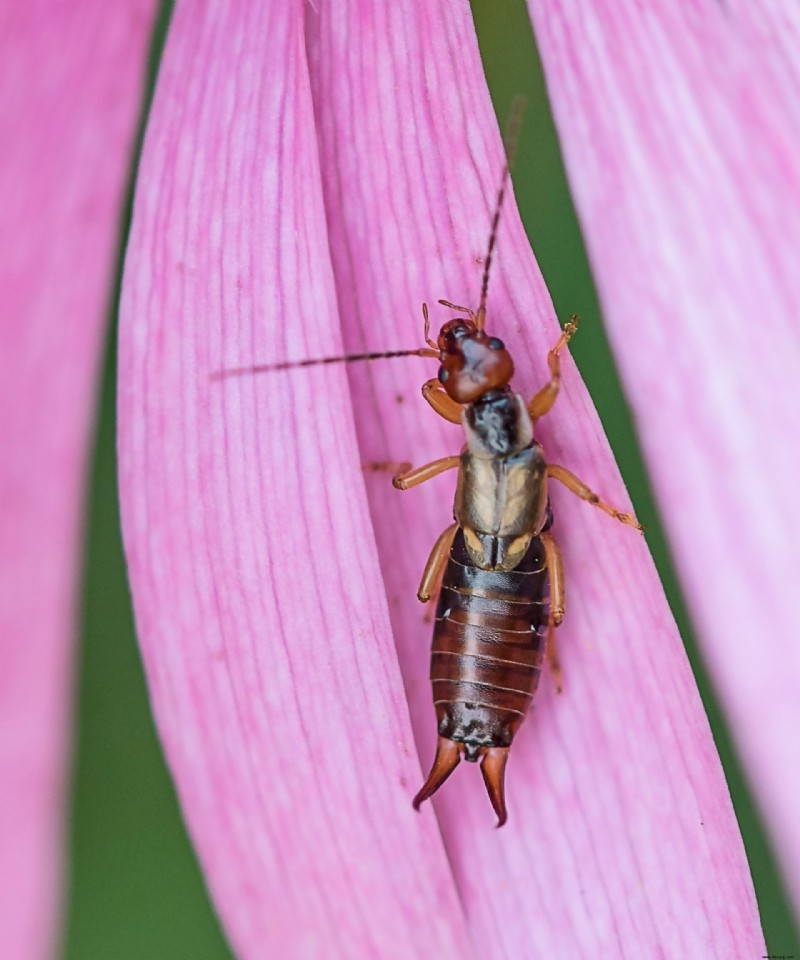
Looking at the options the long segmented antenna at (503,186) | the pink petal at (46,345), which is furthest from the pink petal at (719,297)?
the pink petal at (46,345)

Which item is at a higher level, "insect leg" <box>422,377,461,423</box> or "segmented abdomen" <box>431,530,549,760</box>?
"insect leg" <box>422,377,461,423</box>

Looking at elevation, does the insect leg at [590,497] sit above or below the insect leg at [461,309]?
below

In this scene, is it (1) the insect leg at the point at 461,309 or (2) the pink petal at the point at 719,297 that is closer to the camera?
(2) the pink petal at the point at 719,297

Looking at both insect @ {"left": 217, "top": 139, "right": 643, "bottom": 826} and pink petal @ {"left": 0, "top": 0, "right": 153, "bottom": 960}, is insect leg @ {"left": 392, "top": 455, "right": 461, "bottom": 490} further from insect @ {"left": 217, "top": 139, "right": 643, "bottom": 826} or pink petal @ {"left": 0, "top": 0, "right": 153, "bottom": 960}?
pink petal @ {"left": 0, "top": 0, "right": 153, "bottom": 960}

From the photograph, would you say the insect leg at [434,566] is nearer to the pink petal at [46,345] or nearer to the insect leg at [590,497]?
the insect leg at [590,497]

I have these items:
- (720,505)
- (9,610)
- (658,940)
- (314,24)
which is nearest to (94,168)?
(314,24)

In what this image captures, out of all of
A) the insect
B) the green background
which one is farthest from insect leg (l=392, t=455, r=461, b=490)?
the green background

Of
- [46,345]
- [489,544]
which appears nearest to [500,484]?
[489,544]
